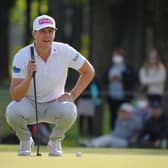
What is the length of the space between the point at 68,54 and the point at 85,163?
129 cm

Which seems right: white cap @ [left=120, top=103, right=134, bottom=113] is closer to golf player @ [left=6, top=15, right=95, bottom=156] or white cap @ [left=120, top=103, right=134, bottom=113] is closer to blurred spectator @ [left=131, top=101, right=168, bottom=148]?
blurred spectator @ [left=131, top=101, right=168, bottom=148]

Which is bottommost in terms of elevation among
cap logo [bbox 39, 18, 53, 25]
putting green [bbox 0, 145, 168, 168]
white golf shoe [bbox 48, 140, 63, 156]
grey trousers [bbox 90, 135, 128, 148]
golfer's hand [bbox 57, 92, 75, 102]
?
grey trousers [bbox 90, 135, 128, 148]

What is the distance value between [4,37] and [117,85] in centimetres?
1366

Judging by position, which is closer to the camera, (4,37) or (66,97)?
(66,97)

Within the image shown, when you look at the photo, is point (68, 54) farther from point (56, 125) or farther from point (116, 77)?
point (116, 77)

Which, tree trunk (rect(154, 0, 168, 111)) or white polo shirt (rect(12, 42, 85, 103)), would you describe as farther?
tree trunk (rect(154, 0, 168, 111))

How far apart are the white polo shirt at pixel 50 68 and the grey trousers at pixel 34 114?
9 centimetres

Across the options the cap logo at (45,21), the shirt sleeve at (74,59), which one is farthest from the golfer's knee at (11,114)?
the cap logo at (45,21)

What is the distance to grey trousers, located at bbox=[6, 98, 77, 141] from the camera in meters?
A: 10.2

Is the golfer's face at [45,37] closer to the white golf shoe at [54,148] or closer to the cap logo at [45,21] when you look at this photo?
the cap logo at [45,21]

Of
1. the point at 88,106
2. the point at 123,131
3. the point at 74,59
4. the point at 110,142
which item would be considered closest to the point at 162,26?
the point at 88,106

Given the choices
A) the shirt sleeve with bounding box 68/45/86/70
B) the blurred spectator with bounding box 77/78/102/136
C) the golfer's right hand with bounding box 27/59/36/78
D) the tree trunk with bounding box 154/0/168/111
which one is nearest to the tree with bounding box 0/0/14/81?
the tree trunk with bounding box 154/0/168/111

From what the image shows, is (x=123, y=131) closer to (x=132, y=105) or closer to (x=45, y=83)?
(x=132, y=105)

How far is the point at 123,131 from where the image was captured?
54.8ft
